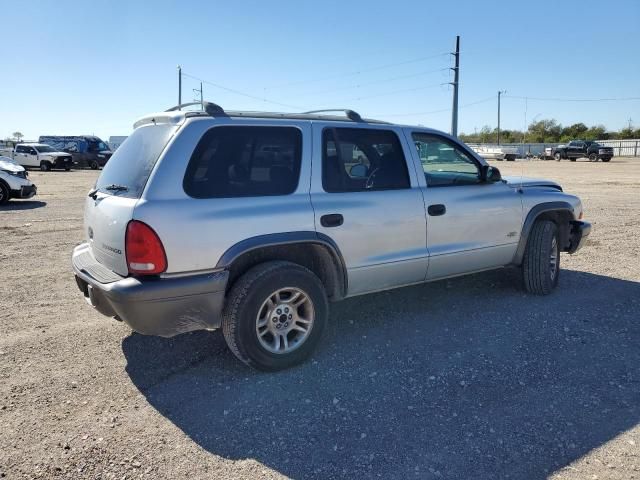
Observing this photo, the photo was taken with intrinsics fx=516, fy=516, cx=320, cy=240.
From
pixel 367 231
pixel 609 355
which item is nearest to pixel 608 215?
pixel 609 355

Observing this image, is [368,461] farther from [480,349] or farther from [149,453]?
[480,349]

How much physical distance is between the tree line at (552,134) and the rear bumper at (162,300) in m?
87.3

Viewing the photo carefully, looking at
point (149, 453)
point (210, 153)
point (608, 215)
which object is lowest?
point (149, 453)

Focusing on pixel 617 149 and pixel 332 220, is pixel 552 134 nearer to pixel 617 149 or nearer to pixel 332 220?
pixel 617 149

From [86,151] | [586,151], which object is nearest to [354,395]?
[86,151]

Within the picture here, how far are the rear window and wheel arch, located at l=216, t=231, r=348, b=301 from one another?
77cm

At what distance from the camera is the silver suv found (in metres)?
3.34

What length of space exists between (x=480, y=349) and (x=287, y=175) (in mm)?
2115

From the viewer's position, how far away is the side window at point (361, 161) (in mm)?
4062

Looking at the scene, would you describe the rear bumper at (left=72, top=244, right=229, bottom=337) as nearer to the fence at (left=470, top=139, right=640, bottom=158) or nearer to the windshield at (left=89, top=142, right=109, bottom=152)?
the windshield at (left=89, top=142, right=109, bottom=152)

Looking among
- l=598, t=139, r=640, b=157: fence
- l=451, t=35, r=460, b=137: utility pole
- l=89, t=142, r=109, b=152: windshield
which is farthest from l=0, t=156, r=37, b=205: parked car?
l=598, t=139, r=640, b=157: fence

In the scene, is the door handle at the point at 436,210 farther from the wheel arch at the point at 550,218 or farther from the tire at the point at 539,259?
the tire at the point at 539,259

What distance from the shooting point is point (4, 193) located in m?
13.5

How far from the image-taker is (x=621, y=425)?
314 centimetres
